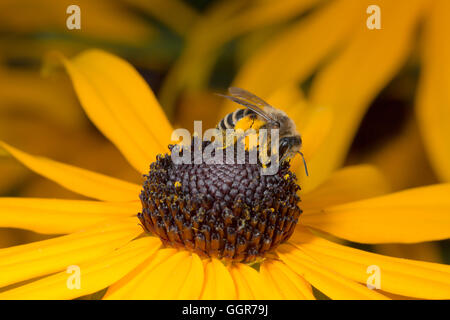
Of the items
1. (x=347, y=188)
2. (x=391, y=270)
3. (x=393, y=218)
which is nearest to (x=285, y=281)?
(x=391, y=270)

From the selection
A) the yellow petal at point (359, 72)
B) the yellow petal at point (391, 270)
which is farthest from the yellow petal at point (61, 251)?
the yellow petal at point (359, 72)

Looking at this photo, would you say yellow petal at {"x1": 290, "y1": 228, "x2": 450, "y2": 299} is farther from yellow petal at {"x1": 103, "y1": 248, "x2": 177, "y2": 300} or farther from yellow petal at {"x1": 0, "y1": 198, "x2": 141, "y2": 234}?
yellow petal at {"x1": 0, "y1": 198, "x2": 141, "y2": 234}

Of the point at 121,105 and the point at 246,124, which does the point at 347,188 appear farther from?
the point at 121,105

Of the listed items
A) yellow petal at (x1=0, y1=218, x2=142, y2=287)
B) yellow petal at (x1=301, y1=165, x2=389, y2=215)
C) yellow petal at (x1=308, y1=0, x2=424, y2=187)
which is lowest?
yellow petal at (x1=0, y1=218, x2=142, y2=287)

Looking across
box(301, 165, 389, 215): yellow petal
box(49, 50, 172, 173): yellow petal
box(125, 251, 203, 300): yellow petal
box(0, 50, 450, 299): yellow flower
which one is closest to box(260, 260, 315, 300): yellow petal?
box(0, 50, 450, 299): yellow flower

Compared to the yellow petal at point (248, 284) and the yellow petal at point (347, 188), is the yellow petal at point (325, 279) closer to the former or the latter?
the yellow petal at point (248, 284)

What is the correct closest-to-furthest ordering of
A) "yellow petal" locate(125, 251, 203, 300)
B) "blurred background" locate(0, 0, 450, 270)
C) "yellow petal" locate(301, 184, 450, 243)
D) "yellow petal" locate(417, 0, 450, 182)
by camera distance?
"yellow petal" locate(125, 251, 203, 300), "yellow petal" locate(301, 184, 450, 243), "yellow petal" locate(417, 0, 450, 182), "blurred background" locate(0, 0, 450, 270)

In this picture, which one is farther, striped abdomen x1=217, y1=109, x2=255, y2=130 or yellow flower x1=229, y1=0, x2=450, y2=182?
yellow flower x1=229, y1=0, x2=450, y2=182
